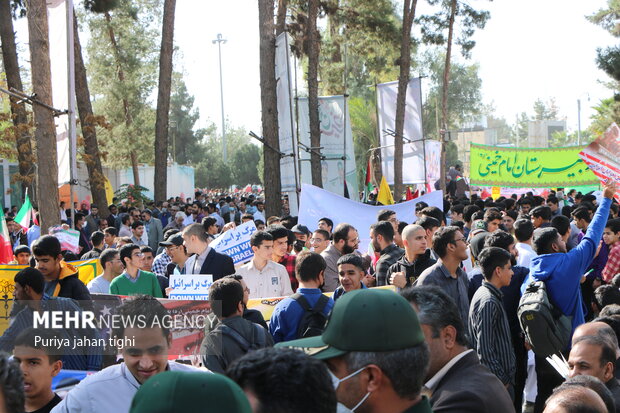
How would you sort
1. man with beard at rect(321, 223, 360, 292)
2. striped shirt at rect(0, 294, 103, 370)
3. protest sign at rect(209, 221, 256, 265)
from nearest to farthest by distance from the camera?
striped shirt at rect(0, 294, 103, 370), man with beard at rect(321, 223, 360, 292), protest sign at rect(209, 221, 256, 265)

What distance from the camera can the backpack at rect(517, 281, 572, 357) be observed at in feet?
19.8

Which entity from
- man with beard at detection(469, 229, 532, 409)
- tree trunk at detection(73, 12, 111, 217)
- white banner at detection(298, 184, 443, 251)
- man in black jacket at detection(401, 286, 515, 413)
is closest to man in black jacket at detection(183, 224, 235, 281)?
man with beard at detection(469, 229, 532, 409)

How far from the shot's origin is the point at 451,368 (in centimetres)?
347

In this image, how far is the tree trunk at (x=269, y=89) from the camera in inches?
688

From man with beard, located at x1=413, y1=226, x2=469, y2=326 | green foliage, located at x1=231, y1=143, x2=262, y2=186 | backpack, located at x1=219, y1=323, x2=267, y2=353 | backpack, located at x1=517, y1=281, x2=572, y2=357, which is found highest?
man with beard, located at x1=413, y1=226, x2=469, y2=326

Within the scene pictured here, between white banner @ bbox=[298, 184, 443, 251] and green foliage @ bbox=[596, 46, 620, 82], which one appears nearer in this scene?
white banner @ bbox=[298, 184, 443, 251]

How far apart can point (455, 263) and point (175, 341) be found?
2.48 meters


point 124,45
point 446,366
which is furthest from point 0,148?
point 446,366

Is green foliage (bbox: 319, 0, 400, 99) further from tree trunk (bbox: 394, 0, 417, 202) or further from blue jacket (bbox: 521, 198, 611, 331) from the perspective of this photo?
blue jacket (bbox: 521, 198, 611, 331)

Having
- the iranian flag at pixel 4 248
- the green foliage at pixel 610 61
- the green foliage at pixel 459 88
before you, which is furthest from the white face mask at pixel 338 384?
the green foliage at pixel 459 88

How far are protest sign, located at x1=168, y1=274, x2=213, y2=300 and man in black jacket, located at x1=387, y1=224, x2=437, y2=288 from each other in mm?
1776

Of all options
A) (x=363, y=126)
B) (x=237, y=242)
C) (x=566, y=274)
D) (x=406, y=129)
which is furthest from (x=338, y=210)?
(x=363, y=126)

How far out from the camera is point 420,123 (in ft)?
90.9

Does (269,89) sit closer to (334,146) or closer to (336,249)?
(334,146)
